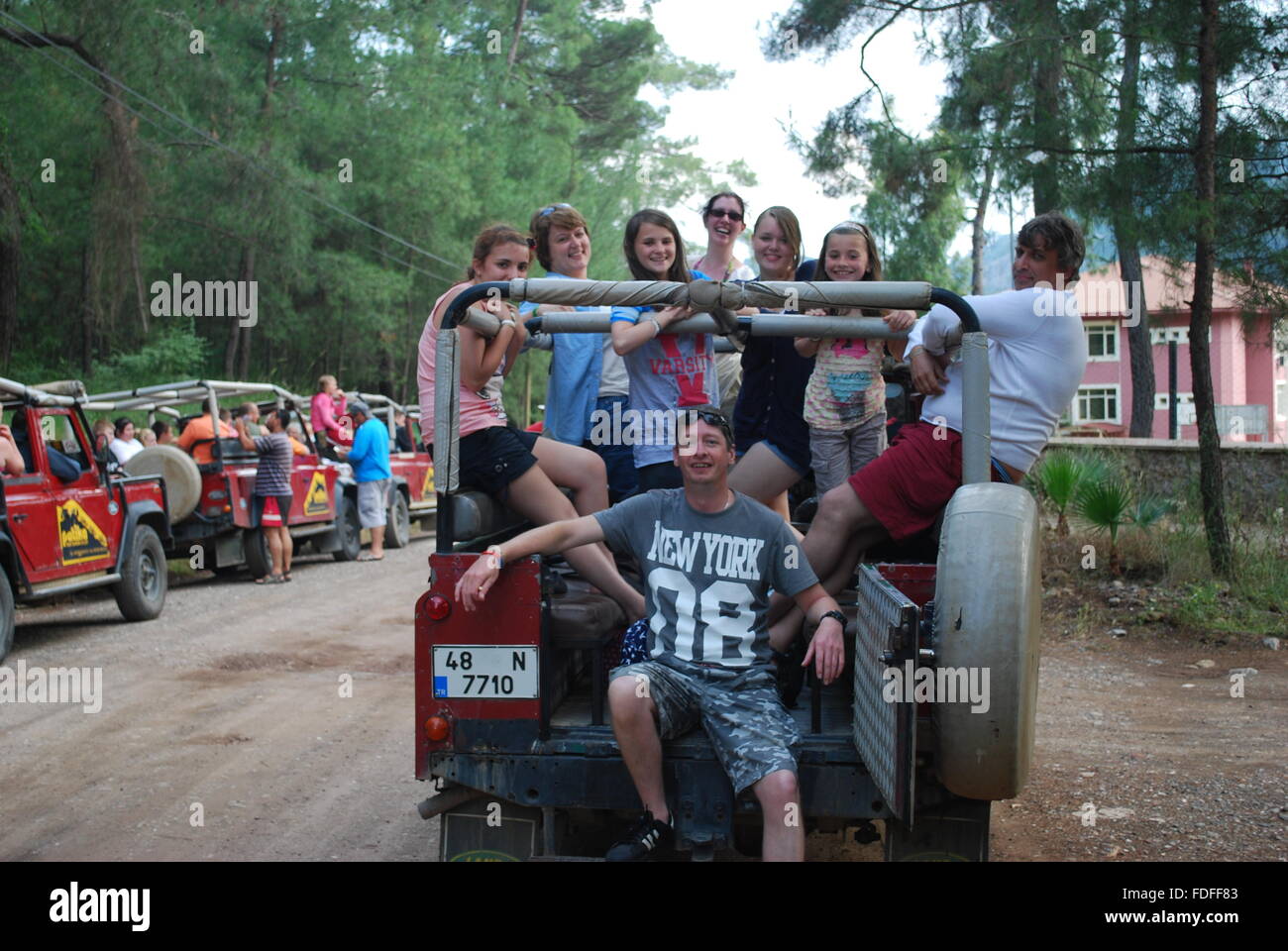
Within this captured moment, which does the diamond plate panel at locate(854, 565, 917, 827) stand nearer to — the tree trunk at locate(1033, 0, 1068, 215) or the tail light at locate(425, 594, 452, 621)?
the tail light at locate(425, 594, 452, 621)

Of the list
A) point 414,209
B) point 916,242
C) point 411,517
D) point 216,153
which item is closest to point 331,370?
point 414,209

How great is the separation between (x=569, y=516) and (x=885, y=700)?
161 cm

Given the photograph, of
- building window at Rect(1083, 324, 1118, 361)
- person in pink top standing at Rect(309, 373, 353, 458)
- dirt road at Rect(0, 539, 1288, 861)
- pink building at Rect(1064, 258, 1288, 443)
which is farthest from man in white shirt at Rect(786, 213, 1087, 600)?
building window at Rect(1083, 324, 1118, 361)

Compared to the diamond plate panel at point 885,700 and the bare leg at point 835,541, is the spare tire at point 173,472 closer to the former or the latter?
the bare leg at point 835,541

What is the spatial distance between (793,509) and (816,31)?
11106 mm

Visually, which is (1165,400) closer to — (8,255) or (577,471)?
(8,255)

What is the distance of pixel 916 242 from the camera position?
17.7 m

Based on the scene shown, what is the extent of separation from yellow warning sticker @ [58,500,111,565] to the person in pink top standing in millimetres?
6710

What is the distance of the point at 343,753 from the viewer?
6.82 meters

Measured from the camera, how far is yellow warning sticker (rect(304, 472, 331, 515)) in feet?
50.6

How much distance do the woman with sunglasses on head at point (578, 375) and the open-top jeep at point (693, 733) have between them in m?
1.11

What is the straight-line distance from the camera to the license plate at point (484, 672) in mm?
3977

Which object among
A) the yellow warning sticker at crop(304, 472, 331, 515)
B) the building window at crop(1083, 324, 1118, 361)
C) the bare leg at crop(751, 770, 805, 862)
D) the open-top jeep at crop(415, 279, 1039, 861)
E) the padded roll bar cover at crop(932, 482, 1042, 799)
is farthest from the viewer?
the building window at crop(1083, 324, 1118, 361)
